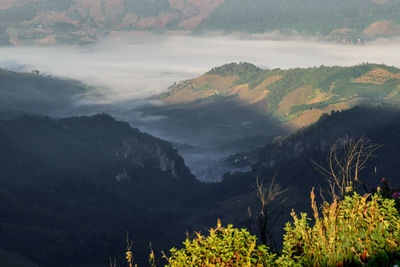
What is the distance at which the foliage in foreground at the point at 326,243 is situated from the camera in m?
27.9

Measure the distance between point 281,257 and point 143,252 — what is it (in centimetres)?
17440

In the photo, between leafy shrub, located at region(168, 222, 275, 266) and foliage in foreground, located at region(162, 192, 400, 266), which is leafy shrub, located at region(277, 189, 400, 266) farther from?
leafy shrub, located at region(168, 222, 275, 266)

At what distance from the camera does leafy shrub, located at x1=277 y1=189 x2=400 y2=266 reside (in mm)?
27750

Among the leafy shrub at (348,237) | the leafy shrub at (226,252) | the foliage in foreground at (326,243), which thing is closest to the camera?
the leafy shrub at (348,237)

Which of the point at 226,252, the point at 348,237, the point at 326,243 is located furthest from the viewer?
the point at 226,252

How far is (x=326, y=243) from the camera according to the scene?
28141 millimetres

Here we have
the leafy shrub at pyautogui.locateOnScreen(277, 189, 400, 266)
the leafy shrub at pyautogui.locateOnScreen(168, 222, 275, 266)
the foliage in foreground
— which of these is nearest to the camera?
the leafy shrub at pyautogui.locateOnScreen(277, 189, 400, 266)

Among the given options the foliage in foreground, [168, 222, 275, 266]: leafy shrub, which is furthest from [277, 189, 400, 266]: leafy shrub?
[168, 222, 275, 266]: leafy shrub

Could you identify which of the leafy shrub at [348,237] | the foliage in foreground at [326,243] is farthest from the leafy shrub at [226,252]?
the leafy shrub at [348,237]

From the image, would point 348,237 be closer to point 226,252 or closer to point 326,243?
point 326,243

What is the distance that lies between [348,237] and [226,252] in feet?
17.4

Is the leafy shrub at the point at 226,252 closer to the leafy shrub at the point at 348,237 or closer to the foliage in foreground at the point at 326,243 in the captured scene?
the foliage in foreground at the point at 326,243

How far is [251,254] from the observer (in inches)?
1146

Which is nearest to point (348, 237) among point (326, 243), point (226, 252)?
point (326, 243)
